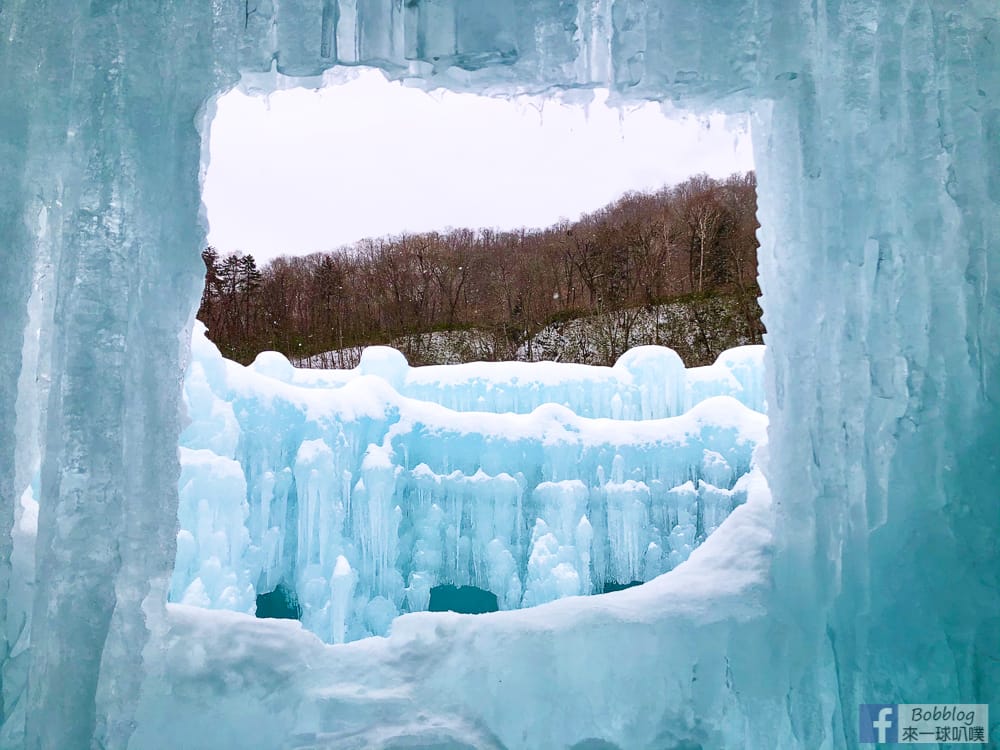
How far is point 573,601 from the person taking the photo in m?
3.10

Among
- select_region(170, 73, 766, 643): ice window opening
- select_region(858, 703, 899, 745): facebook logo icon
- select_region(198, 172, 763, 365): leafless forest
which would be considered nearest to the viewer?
select_region(858, 703, 899, 745): facebook logo icon

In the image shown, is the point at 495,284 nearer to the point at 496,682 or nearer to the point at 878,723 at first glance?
the point at 496,682

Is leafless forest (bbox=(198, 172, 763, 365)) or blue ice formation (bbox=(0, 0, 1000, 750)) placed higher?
leafless forest (bbox=(198, 172, 763, 365))

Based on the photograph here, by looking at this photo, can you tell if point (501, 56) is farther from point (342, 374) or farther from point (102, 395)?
point (342, 374)

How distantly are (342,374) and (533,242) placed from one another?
939cm

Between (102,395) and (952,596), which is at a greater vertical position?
(102,395)

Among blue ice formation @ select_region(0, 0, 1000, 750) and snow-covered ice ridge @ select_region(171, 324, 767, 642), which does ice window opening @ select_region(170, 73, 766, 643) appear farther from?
blue ice formation @ select_region(0, 0, 1000, 750)

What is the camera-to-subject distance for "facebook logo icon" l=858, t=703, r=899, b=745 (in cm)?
268

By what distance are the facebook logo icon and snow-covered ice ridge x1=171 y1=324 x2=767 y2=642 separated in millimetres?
5437

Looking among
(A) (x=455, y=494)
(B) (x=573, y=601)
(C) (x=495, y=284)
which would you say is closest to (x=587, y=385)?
(A) (x=455, y=494)

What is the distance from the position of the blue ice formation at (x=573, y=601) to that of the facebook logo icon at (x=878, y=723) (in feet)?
0.13

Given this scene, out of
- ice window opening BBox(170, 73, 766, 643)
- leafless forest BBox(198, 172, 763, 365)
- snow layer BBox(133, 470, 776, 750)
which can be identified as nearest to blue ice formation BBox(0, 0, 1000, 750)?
snow layer BBox(133, 470, 776, 750)

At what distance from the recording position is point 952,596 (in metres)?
2.74

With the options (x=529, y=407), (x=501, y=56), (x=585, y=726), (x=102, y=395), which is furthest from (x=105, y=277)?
(x=529, y=407)
